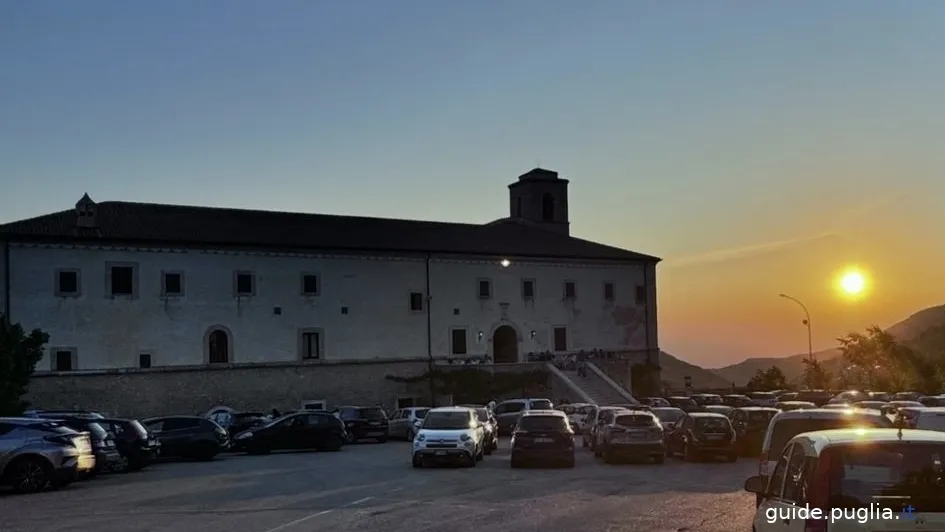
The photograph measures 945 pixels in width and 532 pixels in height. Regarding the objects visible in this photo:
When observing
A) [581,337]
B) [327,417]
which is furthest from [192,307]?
[581,337]

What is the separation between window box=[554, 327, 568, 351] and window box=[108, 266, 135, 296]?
27.6m

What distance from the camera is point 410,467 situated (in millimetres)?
26516

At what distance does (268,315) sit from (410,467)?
31242mm

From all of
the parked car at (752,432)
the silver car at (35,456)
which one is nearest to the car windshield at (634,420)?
the parked car at (752,432)

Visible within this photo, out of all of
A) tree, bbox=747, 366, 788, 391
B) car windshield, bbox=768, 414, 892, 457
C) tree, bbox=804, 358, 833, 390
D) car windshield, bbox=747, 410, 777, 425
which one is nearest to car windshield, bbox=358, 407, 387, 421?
car windshield, bbox=747, 410, 777, 425

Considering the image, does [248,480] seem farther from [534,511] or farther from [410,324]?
[410,324]

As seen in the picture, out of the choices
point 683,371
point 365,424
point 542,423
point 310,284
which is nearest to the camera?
point 542,423

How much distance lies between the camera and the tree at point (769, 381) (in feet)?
224

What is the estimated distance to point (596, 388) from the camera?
60688mm

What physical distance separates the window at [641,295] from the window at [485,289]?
501 inches

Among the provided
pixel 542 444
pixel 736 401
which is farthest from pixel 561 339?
pixel 542 444

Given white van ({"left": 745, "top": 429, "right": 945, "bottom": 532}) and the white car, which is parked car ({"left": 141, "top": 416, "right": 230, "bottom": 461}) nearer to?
the white car

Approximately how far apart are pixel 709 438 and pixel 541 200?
48.5 meters

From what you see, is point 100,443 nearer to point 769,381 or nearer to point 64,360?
point 64,360
